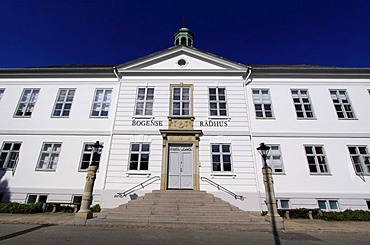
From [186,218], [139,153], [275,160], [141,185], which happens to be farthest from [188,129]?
[275,160]

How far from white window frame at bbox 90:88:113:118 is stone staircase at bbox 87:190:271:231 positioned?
6.56 m

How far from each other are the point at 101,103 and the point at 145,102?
3.20 meters

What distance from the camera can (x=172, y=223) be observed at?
7.81m

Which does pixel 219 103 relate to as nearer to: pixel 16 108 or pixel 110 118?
pixel 110 118

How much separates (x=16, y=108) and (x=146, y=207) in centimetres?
1211

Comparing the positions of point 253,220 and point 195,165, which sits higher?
point 195,165

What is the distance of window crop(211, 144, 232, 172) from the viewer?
11.6m

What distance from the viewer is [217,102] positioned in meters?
13.3

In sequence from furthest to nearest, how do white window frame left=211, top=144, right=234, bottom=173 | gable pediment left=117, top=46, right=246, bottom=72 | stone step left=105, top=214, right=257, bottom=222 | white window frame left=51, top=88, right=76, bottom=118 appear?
1. gable pediment left=117, top=46, right=246, bottom=72
2. white window frame left=51, top=88, right=76, bottom=118
3. white window frame left=211, top=144, right=234, bottom=173
4. stone step left=105, top=214, right=257, bottom=222

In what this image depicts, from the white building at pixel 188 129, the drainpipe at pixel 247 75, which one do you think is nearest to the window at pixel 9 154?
the white building at pixel 188 129

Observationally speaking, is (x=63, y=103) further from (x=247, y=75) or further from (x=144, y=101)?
(x=247, y=75)

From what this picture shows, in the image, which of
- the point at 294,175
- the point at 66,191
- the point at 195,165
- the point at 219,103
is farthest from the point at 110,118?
the point at 294,175

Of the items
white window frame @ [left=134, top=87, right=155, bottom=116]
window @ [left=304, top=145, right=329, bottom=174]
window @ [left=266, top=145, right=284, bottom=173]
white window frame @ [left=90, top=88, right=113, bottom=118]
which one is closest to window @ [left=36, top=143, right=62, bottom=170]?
white window frame @ [left=90, top=88, right=113, bottom=118]

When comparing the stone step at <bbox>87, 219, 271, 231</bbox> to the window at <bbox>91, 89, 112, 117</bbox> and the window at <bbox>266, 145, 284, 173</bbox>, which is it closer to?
the window at <bbox>266, 145, 284, 173</bbox>
